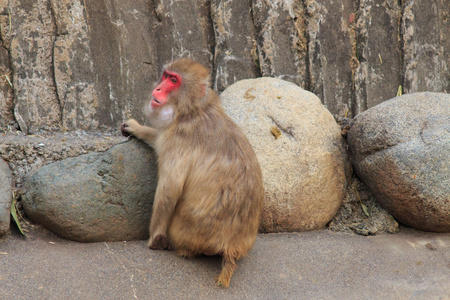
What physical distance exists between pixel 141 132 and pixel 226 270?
1.52 m

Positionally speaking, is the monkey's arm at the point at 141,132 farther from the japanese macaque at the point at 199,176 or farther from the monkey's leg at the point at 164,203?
the monkey's leg at the point at 164,203

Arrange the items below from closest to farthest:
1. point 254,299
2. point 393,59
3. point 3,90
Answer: point 254,299, point 3,90, point 393,59

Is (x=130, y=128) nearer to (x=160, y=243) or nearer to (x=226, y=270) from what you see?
(x=160, y=243)

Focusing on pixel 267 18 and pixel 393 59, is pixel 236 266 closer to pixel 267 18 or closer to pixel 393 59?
pixel 267 18

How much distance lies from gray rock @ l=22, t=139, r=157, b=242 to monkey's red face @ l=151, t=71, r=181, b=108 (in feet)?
2.09

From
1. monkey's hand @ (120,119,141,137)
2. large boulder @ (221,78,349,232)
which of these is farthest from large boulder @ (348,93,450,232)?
monkey's hand @ (120,119,141,137)

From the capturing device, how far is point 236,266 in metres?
3.98

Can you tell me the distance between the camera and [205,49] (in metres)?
5.93

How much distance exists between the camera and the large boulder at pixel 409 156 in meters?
4.56

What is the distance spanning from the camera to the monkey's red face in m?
4.08

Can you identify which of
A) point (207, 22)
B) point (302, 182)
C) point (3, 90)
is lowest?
point (302, 182)

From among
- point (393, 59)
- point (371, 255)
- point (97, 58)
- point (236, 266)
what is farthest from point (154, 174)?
point (393, 59)

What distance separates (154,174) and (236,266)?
1191 mm

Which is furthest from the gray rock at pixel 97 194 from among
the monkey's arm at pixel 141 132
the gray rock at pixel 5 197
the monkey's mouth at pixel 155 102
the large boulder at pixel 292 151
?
the large boulder at pixel 292 151
